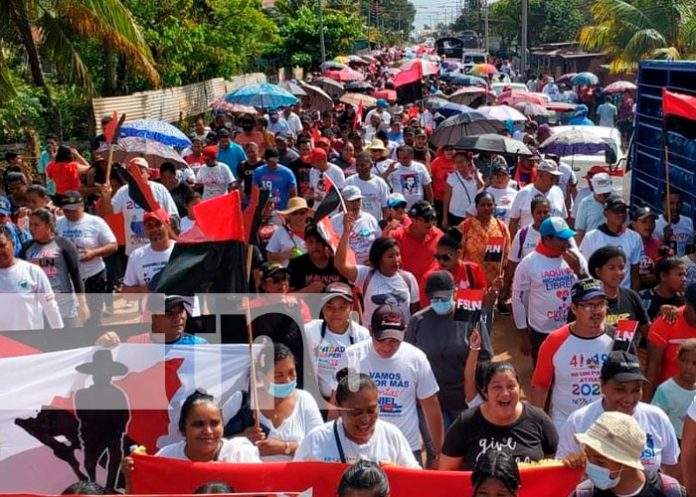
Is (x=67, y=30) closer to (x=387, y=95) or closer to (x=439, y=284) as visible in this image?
(x=387, y=95)

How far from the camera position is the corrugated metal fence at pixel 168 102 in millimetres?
20019

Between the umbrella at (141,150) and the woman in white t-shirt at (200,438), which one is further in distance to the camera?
the umbrella at (141,150)

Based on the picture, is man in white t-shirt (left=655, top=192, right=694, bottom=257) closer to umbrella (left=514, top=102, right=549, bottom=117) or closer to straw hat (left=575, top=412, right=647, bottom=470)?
straw hat (left=575, top=412, right=647, bottom=470)

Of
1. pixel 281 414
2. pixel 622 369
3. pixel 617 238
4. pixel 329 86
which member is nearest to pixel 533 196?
pixel 617 238

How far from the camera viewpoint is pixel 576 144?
13.0 m

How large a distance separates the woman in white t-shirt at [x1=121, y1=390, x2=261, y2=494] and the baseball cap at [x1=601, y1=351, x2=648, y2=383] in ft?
5.88

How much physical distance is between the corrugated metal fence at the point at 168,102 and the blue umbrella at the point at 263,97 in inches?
125

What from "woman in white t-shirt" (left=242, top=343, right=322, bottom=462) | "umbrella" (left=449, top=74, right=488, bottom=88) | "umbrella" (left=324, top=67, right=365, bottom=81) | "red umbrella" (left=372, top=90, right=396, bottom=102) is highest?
"woman in white t-shirt" (left=242, top=343, right=322, bottom=462)

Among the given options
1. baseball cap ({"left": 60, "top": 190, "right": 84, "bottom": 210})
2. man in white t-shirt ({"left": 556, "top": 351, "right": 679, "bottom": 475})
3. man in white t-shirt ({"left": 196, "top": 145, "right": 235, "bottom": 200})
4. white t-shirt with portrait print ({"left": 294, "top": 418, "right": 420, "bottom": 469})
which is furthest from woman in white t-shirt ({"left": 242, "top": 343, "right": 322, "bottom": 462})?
man in white t-shirt ({"left": 196, "top": 145, "right": 235, "bottom": 200})

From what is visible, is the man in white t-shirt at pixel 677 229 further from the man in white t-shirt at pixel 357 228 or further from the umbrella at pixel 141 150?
the umbrella at pixel 141 150

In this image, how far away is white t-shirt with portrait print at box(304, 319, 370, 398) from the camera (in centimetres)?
583

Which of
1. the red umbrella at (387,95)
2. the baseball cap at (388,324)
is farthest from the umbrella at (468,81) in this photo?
the baseball cap at (388,324)

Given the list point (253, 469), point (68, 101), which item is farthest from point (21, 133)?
point (253, 469)

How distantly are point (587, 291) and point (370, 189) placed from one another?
4.83 m
